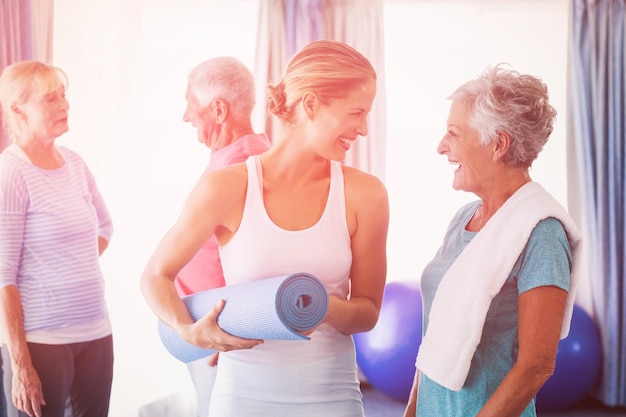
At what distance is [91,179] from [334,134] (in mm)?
1221

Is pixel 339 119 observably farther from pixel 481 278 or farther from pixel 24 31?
pixel 24 31

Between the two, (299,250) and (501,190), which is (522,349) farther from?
(299,250)

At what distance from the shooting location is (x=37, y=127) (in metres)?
2.25

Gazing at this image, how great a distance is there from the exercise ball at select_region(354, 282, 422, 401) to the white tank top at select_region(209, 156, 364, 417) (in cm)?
194

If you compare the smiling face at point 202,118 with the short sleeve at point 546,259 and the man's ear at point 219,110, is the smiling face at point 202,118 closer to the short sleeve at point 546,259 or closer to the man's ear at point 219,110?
the man's ear at point 219,110

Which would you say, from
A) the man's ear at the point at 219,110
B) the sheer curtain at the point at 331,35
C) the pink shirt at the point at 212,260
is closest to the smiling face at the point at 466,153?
the pink shirt at the point at 212,260

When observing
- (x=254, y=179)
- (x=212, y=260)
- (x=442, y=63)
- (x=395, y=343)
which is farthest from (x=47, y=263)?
(x=442, y=63)

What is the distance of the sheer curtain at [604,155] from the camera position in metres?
3.70

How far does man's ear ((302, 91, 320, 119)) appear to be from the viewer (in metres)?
1.48

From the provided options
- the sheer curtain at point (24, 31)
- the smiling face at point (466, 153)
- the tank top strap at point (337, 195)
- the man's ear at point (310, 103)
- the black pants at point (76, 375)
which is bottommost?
the black pants at point (76, 375)

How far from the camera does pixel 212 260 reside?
1977 millimetres

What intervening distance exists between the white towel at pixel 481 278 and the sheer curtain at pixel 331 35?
7.94 feet

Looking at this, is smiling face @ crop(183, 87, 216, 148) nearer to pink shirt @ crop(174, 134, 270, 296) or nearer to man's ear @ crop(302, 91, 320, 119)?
pink shirt @ crop(174, 134, 270, 296)

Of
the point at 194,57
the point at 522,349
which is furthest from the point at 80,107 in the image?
the point at 522,349
